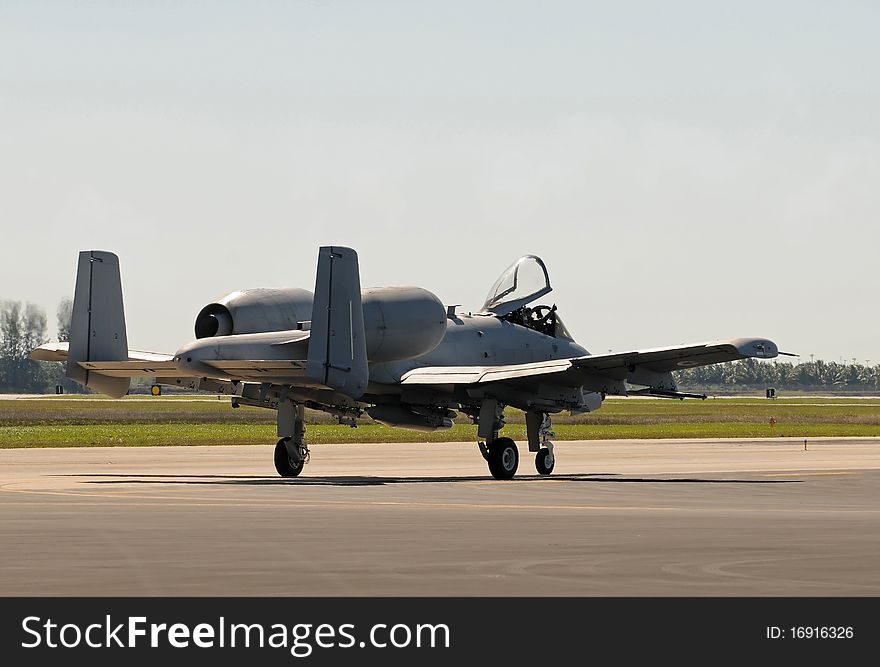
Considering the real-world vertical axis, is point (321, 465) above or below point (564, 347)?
below

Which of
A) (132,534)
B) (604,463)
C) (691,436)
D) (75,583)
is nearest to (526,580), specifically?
(75,583)

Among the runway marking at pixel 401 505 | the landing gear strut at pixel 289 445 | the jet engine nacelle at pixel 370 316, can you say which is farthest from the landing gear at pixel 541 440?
the runway marking at pixel 401 505

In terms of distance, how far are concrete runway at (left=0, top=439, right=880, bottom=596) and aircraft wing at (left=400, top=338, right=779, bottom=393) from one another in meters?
2.39

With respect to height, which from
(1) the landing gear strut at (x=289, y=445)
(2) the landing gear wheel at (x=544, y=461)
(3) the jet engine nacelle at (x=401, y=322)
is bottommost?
(2) the landing gear wheel at (x=544, y=461)

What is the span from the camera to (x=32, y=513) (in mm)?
23281

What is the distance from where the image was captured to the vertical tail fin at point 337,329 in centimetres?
3152

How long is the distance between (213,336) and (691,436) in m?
40.6

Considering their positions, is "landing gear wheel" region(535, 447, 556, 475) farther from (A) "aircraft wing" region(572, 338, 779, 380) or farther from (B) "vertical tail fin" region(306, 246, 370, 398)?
(B) "vertical tail fin" region(306, 246, 370, 398)

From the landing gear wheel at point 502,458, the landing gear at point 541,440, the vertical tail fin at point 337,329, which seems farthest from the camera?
the landing gear at point 541,440

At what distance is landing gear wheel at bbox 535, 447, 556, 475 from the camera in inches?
1519

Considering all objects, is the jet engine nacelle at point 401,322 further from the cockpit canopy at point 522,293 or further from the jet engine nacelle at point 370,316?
the cockpit canopy at point 522,293

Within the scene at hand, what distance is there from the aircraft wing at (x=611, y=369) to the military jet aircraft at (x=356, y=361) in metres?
0.04

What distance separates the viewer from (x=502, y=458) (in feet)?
118
